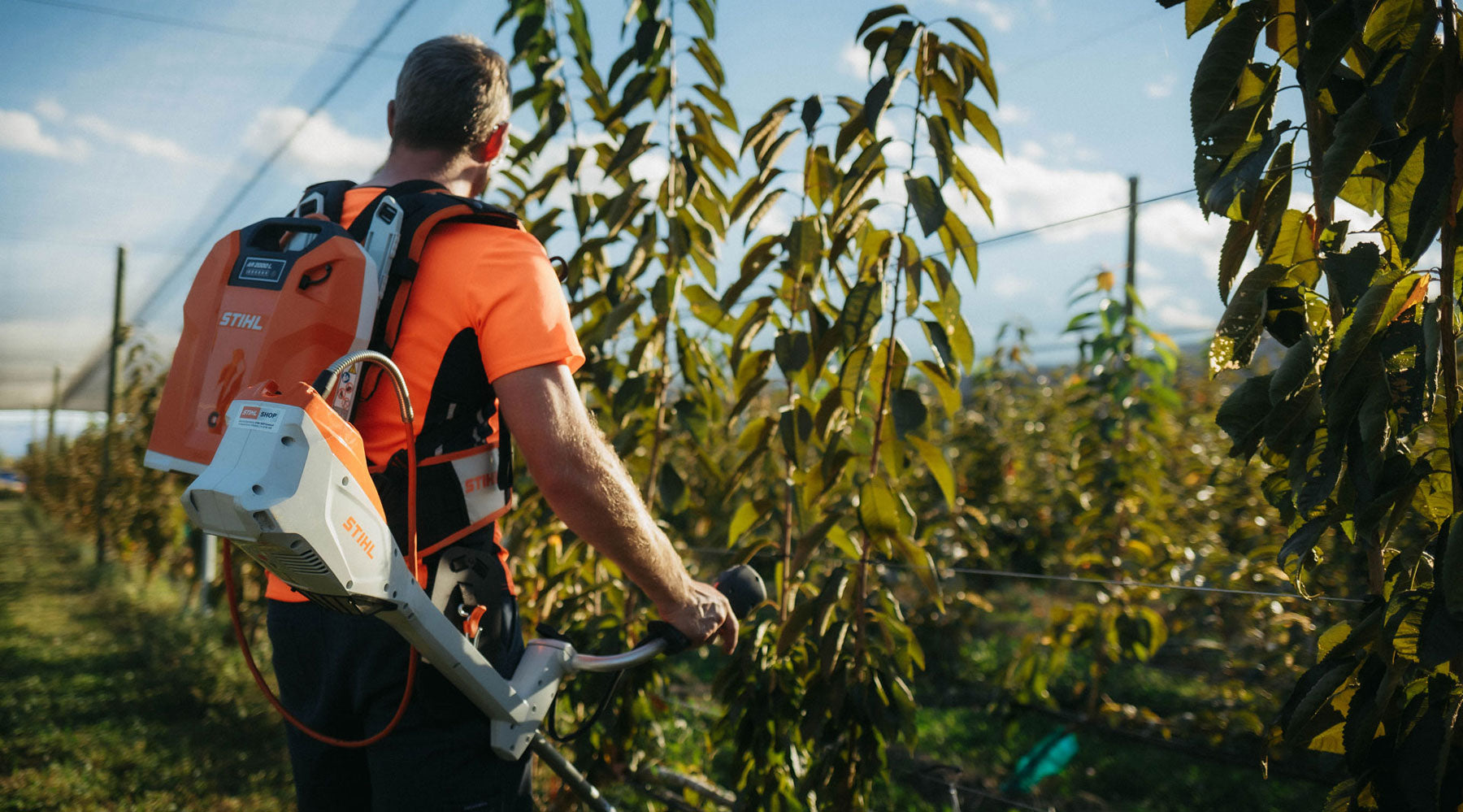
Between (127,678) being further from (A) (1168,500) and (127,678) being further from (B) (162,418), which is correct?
(A) (1168,500)

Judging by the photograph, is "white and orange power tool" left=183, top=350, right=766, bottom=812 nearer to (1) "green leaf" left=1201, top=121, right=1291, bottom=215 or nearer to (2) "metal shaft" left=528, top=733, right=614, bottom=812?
(2) "metal shaft" left=528, top=733, right=614, bottom=812

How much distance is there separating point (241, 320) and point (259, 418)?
257 mm

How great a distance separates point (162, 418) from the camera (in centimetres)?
122

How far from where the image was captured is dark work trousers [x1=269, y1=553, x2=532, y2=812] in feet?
4.16

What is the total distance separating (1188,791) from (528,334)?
2.80 metres

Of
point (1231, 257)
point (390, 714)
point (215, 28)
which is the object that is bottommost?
point (390, 714)

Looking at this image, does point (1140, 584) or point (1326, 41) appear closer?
point (1326, 41)

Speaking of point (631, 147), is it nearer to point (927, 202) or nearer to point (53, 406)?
point (927, 202)

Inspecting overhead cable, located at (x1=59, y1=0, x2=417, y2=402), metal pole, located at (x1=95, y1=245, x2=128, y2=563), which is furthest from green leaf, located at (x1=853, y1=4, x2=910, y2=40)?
metal pole, located at (x1=95, y1=245, x2=128, y2=563)

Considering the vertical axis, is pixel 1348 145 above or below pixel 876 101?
below

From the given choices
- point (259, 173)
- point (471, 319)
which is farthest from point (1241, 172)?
point (259, 173)

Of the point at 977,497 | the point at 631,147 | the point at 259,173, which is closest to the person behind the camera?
the point at 631,147

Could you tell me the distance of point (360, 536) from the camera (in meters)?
1.04

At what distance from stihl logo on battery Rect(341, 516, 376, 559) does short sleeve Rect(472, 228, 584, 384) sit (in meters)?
0.27
